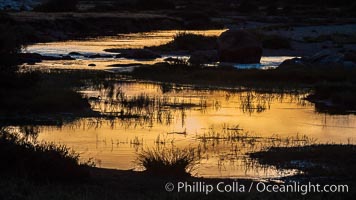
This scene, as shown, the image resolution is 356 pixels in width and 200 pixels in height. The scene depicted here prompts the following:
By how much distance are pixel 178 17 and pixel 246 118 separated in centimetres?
6064

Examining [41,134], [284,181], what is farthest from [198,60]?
[284,181]

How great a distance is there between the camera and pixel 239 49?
130 feet

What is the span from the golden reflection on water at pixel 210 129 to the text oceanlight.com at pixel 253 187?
101 centimetres

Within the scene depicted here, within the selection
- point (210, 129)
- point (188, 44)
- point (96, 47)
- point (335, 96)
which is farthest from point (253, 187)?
point (96, 47)

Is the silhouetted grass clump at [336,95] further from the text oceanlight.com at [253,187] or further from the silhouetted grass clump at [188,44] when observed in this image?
the silhouetted grass clump at [188,44]

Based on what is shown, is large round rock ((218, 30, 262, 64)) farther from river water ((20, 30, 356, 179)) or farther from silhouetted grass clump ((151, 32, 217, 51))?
river water ((20, 30, 356, 179))

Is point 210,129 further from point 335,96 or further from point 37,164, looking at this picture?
point 37,164

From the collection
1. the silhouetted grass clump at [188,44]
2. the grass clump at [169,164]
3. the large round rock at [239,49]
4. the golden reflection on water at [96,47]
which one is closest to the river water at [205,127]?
the grass clump at [169,164]

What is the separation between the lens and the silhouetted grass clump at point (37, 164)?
12.5 meters

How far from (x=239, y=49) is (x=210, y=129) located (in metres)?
20.6

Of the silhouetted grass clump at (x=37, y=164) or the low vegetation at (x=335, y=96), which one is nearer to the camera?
the silhouetted grass clump at (x=37, y=164)

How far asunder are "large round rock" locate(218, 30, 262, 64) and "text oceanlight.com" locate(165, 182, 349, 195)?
26973 millimetres

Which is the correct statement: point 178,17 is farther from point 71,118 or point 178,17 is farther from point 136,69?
point 71,118

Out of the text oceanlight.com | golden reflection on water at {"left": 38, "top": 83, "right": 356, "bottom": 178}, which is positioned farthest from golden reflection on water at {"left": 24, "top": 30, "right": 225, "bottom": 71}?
the text oceanlight.com
